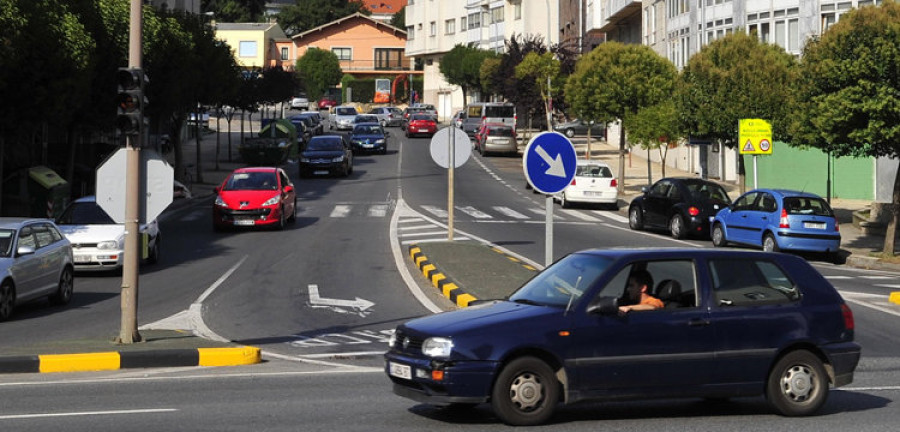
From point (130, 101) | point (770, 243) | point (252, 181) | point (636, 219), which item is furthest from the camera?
point (636, 219)

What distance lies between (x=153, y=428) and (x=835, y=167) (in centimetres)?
3968

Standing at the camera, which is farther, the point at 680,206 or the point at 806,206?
the point at 680,206

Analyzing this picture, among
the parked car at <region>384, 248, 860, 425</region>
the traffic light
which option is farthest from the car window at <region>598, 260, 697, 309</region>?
the traffic light

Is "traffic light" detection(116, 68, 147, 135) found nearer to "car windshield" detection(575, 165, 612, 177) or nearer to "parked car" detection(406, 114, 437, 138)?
"car windshield" detection(575, 165, 612, 177)

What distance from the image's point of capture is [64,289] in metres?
20.6

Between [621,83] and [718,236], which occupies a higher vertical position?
[621,83]

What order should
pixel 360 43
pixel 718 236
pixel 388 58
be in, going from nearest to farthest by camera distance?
1. pixel 718 236
2. pixel 360 43
3. pixel 388 58

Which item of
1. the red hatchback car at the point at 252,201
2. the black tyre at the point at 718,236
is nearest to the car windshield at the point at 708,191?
the black tyre at the point at 718,236

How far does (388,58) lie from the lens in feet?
483

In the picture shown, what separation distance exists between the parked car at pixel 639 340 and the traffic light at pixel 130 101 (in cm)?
581

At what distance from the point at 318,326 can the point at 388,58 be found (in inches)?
5160

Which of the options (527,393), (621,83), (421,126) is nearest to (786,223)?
(527,393)

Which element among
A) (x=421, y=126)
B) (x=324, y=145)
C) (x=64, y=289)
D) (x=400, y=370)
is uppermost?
(x=421, y=126)

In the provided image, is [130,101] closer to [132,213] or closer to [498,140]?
[132,213]
